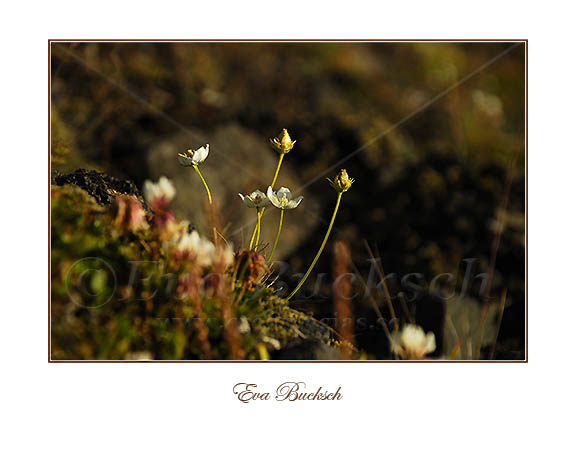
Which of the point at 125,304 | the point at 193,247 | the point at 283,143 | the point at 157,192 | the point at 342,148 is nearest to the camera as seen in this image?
the point at 125,304

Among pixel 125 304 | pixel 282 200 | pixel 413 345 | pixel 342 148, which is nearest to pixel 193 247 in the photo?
pixel 125 304

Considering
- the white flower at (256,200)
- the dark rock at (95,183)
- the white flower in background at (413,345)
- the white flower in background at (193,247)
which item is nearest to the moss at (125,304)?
the white flower in background at (193,247)

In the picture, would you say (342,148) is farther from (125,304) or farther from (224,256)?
(125,304)

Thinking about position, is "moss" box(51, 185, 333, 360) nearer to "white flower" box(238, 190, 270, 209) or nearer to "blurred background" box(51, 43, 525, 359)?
"white flower" box(238, 190, 270, 209)

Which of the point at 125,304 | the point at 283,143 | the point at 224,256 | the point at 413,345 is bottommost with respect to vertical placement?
the point at 413,345

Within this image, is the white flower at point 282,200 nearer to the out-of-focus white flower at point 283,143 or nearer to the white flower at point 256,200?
the white flower at point 256,200

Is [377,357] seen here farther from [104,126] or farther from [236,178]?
[104,126]

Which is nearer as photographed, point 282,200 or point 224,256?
point 224,256

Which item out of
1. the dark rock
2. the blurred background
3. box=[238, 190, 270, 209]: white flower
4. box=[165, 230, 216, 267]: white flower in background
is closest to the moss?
box=[165, 230, 216, 267]: white flower in background
